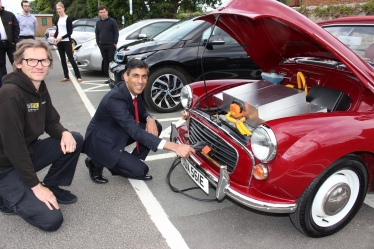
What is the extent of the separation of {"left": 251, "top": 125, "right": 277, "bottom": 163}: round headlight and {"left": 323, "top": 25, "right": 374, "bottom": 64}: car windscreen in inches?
52.8

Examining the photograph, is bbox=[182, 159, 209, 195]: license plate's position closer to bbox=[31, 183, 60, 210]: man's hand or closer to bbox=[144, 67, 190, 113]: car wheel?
bbox=[31, 183, 60, 210]: man's hand

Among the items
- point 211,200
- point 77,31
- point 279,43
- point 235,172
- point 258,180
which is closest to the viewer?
point 258,180

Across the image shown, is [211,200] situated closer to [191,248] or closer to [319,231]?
[191,248]

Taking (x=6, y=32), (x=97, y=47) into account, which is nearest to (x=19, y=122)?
(x=6, y=32)

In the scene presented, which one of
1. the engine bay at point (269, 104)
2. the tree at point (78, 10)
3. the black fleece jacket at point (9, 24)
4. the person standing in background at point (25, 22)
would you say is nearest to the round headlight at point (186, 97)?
the engine bay at point (269, 104)

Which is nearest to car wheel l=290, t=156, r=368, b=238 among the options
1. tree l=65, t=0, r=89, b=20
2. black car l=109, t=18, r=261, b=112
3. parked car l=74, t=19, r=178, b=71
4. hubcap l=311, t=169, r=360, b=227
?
hubcap l=311, t=169, r=360, b=227

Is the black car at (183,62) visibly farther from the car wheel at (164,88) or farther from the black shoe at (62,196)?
the black shoe at (62,196)

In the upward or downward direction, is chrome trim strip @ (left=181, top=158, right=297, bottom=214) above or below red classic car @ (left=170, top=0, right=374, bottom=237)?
below

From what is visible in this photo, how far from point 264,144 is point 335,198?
724 mm

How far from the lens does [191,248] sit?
2.31 meters

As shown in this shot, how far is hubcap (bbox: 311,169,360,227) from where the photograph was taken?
2.30m

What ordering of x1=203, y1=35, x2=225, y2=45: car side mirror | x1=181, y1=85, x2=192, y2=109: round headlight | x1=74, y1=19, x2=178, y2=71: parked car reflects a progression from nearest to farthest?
x1=181, y1=85, x2=192, y2=109: round headlight < x1=203, y1=35, x2=225, y2=45: car side mirror < x1=74, y1=19, x2=178, y2=71: parked car

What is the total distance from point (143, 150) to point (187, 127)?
0.56m

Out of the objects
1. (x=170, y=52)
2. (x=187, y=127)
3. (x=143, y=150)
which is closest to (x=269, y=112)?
(x=187, y=127)
